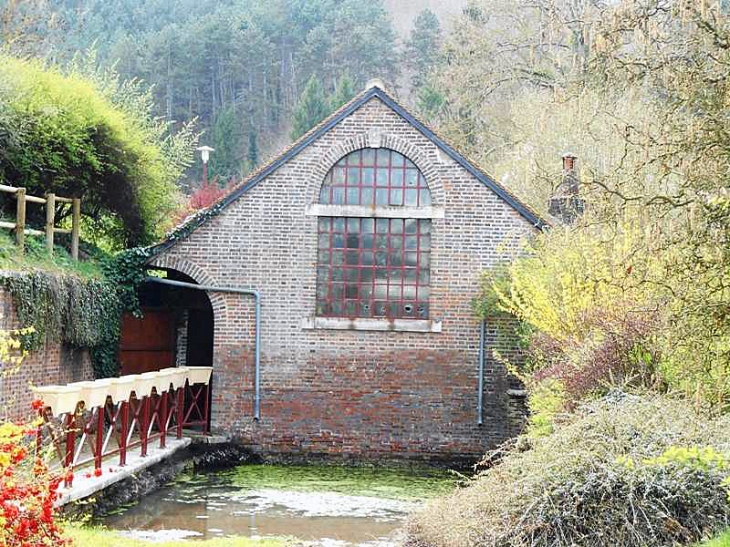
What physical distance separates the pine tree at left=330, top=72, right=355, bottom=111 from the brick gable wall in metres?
30.4

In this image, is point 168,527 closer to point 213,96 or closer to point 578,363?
point 578,363

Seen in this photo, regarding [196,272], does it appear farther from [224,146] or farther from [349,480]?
[224,146]

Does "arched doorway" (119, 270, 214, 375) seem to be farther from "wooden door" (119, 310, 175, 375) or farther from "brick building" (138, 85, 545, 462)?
"brick building" (138, 85, 545, 462)

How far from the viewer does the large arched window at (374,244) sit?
1911 cm

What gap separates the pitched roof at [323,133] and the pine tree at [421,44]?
33.0 meters

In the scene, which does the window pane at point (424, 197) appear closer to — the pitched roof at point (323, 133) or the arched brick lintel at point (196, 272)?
the pitched roof at point (323, 133)

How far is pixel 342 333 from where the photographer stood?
750 inches

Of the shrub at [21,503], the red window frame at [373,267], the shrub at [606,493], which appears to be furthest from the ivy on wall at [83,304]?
the shrub at [606,493]

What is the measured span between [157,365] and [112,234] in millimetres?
2852

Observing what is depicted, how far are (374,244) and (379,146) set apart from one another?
5.53 feet

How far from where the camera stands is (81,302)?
1659 centimetres

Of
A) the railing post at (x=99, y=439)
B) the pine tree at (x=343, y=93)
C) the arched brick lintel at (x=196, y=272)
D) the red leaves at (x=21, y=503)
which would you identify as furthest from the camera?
the pine tree at (x=343, y=93)

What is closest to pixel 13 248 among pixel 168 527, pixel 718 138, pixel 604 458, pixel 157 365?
pixel 168 527

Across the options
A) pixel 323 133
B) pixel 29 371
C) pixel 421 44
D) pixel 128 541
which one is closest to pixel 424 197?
pixel 323 133
